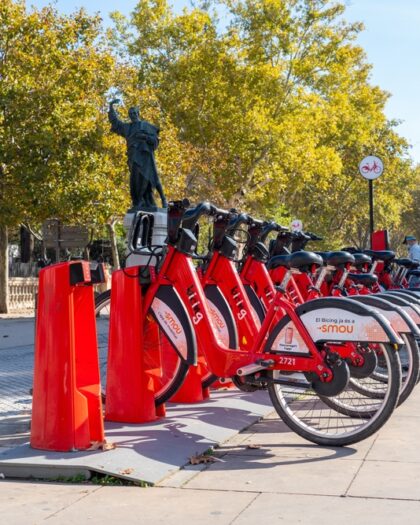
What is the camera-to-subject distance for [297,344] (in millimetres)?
5996

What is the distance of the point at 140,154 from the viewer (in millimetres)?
18594

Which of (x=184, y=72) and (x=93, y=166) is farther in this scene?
(x=184, y=72)

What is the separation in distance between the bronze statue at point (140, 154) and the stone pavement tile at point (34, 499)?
13161 millimetres

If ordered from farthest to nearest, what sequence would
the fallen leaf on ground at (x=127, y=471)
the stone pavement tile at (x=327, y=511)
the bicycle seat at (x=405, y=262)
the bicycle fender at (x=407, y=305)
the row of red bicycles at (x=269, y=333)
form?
1. the bicycle seat at (x=405, y=262)
2. the bicycle fender at (x=407, y=305)
3. the row of red bicycles at (x=269, y=333)
4. the fallen leaf on ground at (x=127, y=471)
5. the stone pavement tile at (x=327, y=511)

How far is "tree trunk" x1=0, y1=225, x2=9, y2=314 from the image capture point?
29703 millimetres

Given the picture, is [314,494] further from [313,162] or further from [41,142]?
[313,162]

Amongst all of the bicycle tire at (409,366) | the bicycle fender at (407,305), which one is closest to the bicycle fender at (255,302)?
the bicycle fender at (407,305)

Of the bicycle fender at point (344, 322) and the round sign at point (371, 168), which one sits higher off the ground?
the round sign at point (371, 168)

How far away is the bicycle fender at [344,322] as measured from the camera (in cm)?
579

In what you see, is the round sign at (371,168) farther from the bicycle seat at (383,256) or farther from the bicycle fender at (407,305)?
the bicycle fender at (407,305)

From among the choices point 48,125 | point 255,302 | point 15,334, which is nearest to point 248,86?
point 48,125

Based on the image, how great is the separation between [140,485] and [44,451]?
854mm

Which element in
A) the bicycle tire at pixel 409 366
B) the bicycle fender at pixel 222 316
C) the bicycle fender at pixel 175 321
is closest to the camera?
the bicycle fender at pixel 175 321

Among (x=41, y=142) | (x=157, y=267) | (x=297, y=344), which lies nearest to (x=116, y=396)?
(x=157, y=267)
